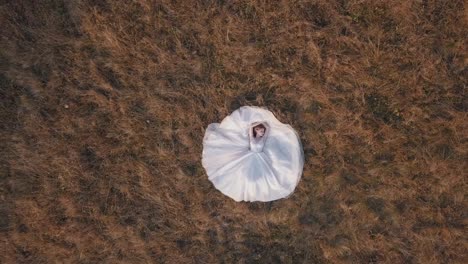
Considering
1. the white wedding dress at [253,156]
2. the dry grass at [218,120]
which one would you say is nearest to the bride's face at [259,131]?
the white wedding dress at [253,156]

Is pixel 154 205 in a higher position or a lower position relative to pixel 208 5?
lower

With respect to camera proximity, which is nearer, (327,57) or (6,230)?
(327,57)

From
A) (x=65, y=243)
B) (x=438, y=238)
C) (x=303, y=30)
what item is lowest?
(x=65, y=243)

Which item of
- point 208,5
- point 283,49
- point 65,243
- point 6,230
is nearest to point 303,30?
point 283,49

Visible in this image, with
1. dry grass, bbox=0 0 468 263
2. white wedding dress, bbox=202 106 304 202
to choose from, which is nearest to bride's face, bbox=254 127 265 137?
white wedding dress, bbox=202 106 304 202

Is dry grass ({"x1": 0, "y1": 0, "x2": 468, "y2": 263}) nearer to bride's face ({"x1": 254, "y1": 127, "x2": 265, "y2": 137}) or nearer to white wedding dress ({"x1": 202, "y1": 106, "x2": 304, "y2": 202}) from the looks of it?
white wedding dress ({"x1": 202, "y1": 106, "x2": 304, "y2": 202})

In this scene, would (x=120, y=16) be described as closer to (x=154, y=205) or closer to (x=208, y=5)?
(x=208, y=5)
